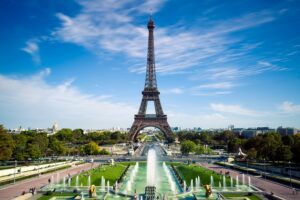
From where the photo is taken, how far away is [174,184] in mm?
30484

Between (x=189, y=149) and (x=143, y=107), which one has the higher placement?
(x=143, y=107)

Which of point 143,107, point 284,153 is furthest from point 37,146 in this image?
point 284,153

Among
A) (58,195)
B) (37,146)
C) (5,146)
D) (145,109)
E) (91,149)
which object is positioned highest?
(145,109)

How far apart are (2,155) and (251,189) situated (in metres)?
27.9

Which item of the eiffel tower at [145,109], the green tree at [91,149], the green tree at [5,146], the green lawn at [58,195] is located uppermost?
the eiffel tower at [145,109]

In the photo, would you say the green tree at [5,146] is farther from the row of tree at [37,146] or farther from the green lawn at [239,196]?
the green lawn at [239,196]

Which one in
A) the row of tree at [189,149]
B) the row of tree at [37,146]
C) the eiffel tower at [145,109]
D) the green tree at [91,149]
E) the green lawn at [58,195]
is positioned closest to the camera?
the green lawn at [58,195]

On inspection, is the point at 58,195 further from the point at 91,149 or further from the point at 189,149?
the point at 189,149

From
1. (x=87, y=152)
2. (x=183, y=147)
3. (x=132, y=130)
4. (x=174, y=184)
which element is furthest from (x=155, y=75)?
(x=174, y=184)

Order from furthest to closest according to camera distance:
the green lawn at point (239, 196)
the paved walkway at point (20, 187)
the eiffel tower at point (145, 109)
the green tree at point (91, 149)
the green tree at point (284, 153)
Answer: the eiffel tower at point (145, 109), the green tree at point (91, 149), the green tree at point (284, 153), the paved walkway at point (20, 187), the green lawn at point (239, 196)

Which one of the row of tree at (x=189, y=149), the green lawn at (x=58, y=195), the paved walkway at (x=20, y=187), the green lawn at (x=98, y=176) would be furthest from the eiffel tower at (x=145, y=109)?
the green lawn at (x=58, y=195)

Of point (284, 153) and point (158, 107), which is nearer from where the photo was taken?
point (284, 153)

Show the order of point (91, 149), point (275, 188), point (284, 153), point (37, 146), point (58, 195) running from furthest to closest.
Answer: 1. point (91, 149)
2. point (37, 146)
3. point (284, 153)
4. point (275, 188)
5. point (58, 195)

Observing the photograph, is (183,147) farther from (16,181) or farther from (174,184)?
(16,181)
